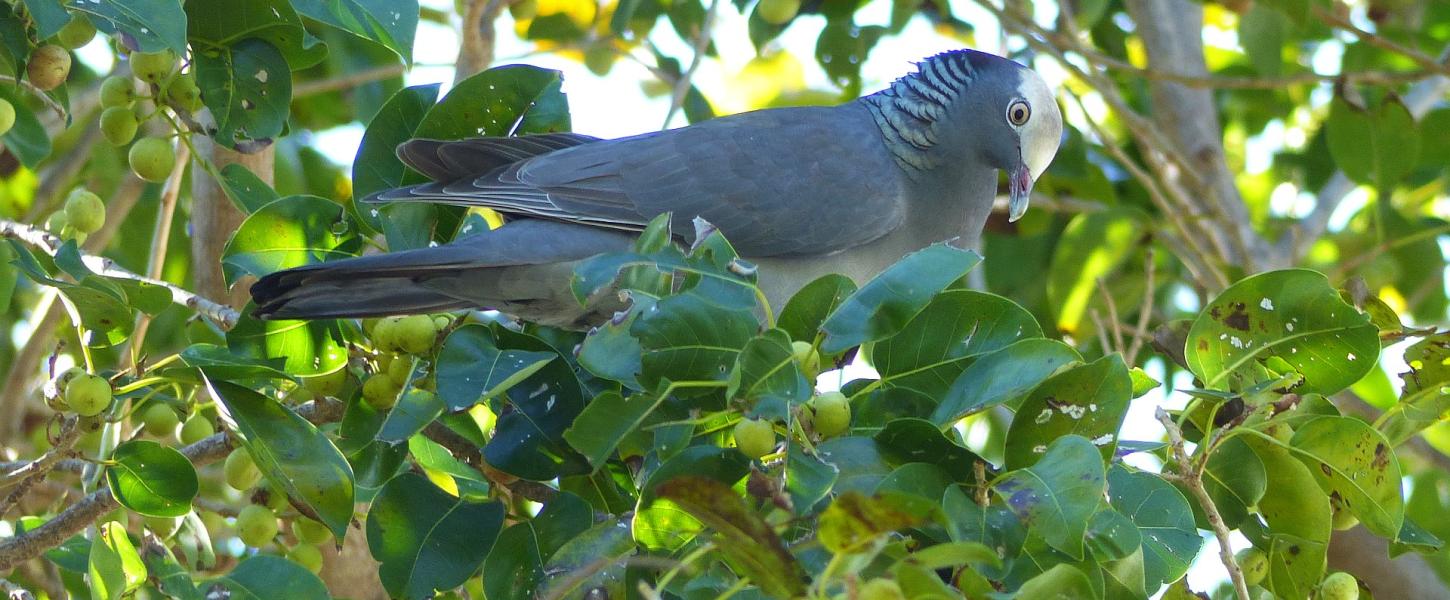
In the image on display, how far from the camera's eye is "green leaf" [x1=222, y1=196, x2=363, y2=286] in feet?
9.03

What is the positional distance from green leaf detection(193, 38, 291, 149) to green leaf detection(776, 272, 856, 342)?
129cm

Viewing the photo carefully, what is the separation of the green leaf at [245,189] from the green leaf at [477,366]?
806 millimetres

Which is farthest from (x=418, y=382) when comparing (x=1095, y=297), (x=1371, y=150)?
(x=1371, y=150)

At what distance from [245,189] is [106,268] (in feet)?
1.19

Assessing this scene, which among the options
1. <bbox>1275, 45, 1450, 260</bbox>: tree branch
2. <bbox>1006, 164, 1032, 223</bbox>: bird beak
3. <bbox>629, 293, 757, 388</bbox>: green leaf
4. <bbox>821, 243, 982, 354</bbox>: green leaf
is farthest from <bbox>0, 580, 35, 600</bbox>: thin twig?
<bbox>1275, 45, 1450, 260</bbox>: tree branch

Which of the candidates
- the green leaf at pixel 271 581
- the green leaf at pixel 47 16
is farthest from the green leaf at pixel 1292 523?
the green leaf at pixel 47 16

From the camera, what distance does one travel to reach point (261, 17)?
2.74 m

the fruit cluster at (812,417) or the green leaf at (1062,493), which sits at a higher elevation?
the fruit cluster at (812,417)

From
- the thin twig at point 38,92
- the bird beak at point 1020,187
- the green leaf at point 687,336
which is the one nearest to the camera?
the green leaf at point 687,336

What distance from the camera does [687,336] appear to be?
201cm

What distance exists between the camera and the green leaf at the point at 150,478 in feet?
7.85

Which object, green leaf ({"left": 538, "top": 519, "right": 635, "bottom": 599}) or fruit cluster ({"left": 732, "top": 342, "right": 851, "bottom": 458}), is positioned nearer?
fruit cluster ({"left": 732, "top": 342, "right": 851, "bottom": 458})

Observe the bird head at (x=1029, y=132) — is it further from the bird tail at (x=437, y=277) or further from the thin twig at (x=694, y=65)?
the bird tail at (x=437, y=277)

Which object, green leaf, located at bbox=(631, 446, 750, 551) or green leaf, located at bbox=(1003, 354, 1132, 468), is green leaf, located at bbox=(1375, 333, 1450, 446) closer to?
green leaf, located at bbox=(1003, 354, 1132, 468)
